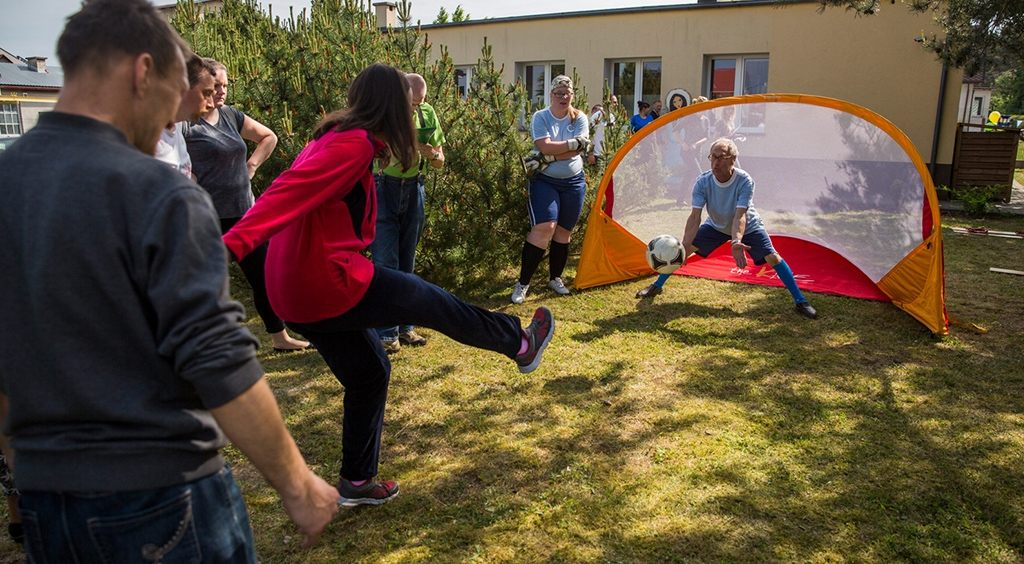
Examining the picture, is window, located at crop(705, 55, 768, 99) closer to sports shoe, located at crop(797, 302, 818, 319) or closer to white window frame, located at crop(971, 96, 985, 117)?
sports shoe, located at crop(797, 302, 818, 319)

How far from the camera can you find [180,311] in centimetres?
122

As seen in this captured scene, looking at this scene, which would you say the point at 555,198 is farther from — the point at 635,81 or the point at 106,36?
A: the point at 635,81

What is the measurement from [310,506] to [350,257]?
1.23 m

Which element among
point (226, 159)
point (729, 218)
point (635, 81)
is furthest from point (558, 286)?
point (635, 81)

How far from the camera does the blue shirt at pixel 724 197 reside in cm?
609

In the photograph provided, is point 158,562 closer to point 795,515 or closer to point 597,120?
point 795,515

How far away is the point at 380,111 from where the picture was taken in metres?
2.62

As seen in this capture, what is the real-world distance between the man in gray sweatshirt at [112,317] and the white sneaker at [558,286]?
546 centimetres

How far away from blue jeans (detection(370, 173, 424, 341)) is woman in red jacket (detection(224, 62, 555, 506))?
198cm

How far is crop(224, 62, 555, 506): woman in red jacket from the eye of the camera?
2.32 m

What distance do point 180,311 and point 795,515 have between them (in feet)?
8.91

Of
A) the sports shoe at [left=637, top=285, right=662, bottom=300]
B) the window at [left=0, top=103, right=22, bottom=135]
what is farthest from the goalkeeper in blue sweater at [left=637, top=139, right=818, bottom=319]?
the window at [left=0, top=103, right=22, bottom=135]

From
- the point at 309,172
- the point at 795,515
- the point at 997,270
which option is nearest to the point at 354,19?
the point at 309,172

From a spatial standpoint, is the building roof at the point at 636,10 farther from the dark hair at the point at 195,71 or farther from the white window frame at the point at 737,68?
the dark hair at the point at 195,71
